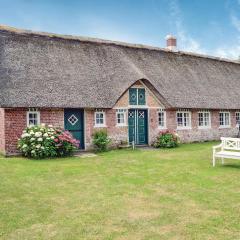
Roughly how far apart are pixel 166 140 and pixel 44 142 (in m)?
7.90

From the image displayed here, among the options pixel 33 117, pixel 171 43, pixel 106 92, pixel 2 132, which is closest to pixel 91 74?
pixel 106 92

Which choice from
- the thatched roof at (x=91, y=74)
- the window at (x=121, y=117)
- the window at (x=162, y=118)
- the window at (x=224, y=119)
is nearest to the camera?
the thatched roof at (x=91, y=74)

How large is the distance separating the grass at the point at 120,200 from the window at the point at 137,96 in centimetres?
747

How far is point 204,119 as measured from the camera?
83.5ft

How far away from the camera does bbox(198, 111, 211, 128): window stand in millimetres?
25112

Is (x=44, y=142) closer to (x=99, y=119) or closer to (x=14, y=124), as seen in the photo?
(x=14, y=124)

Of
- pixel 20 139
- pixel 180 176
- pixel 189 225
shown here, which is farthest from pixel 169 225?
pixel 20 139

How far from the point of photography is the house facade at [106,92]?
18031mm

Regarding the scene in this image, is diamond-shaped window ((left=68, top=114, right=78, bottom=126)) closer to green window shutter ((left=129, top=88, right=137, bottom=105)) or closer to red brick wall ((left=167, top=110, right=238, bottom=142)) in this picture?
green window shutter ((left=129, top=88, right=137, bottom=105))

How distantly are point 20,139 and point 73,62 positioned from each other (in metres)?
6.10

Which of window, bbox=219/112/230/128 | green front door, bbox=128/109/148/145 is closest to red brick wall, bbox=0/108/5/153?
green front door, bbox=128/109/148/145

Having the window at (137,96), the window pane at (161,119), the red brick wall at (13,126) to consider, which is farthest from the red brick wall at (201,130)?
the red brick wall at (13,126)

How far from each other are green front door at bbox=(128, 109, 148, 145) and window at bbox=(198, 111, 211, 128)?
15.3ft

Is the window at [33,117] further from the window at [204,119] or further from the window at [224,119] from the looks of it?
the window at [224,119]
